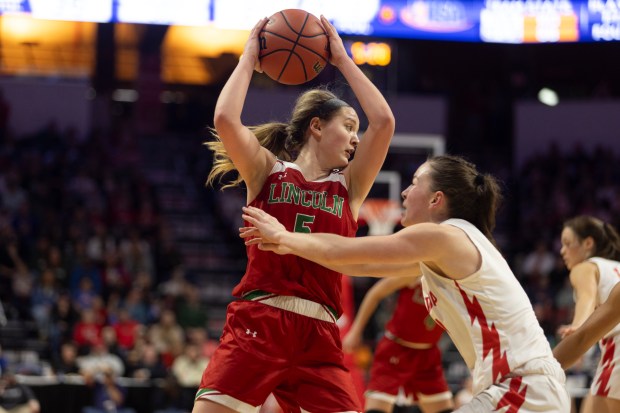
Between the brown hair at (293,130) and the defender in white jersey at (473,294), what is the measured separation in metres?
0.89

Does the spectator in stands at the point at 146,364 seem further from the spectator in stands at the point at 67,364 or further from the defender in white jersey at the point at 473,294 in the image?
the defender in white jersey at the point at 473,294

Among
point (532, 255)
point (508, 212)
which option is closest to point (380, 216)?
point (532, 255)

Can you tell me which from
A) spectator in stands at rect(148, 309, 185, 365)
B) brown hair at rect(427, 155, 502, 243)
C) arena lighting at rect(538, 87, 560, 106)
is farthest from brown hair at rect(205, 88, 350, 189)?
arena lighting at rect(538, 87, 560, 106)

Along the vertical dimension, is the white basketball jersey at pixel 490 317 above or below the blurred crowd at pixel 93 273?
above

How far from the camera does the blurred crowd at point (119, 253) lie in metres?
11.0

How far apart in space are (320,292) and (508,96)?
18182mm

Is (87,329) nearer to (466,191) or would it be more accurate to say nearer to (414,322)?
(414,322)

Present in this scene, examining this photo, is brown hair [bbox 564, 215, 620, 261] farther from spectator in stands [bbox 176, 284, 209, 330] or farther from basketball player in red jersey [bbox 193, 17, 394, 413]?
spectator in stands [bbox 176, 284, 209, 330]

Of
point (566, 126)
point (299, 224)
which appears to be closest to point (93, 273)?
point (299, 224)

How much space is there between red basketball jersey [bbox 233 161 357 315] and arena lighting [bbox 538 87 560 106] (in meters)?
17.9

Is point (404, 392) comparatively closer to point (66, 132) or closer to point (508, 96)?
point (66, 132)

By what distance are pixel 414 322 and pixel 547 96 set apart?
1590 cm

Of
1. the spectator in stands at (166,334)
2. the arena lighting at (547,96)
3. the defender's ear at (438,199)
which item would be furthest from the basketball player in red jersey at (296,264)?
the arena lighting at (547,96)

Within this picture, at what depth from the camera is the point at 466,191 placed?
3.49 meters
